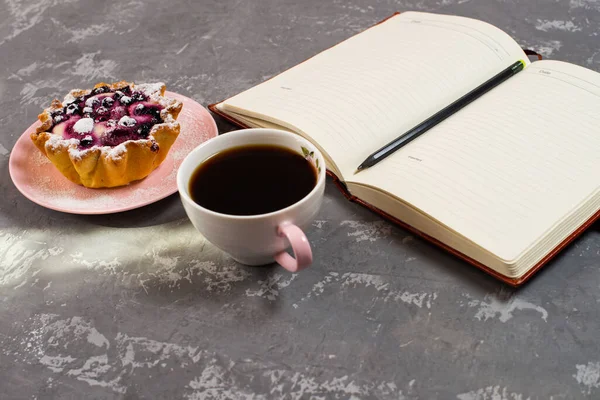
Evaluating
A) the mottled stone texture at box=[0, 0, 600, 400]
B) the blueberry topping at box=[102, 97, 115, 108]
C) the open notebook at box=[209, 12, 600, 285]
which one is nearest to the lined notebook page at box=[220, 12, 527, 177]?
the open notebook at box=[209, 12, 600, 285]

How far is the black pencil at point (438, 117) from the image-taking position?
1.07 m

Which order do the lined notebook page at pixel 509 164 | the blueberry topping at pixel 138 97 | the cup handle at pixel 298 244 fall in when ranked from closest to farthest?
the cup handle at pixel 298 244, the lined notebook page at pixel 509 164, the blueberry topping at pixel 138 97

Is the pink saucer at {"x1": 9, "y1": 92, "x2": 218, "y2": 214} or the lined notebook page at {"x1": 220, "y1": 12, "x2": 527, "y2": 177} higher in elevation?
the lined notebook page at {"x1": 220, "y1": 12, "x2": 527, "y2": 177}

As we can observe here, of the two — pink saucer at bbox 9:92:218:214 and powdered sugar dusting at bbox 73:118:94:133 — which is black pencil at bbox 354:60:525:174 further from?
powdered sugar dusting at bbox 73:118:94:133

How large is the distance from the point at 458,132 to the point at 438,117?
0.20 feet

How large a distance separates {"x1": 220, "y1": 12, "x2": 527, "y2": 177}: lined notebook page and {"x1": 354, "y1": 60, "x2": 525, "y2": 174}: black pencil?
22 mm

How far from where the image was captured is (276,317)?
2.97 ft

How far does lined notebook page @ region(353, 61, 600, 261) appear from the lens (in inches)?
36.5

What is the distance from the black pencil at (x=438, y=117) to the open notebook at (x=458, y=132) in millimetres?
14

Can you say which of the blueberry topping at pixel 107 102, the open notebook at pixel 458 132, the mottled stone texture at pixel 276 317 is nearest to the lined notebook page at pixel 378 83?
the open notebook at pixel 458 132

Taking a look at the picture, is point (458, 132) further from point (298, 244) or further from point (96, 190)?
point (96, 190)

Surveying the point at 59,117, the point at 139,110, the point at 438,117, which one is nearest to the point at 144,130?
the point at 139,110

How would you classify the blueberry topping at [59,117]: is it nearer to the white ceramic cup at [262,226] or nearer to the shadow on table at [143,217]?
the shadow on table at [143,217]

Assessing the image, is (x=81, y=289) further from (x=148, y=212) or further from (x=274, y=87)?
(x=274, y=87)
